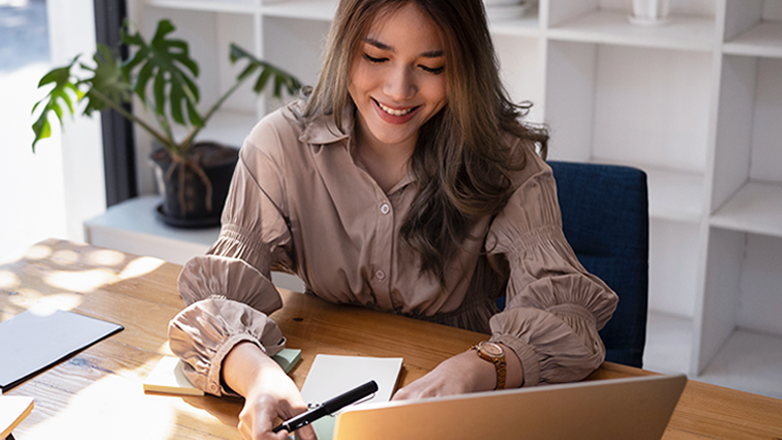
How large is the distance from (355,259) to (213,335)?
355mm

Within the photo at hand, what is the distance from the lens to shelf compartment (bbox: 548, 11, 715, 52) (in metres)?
1.98

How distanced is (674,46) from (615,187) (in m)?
0.70

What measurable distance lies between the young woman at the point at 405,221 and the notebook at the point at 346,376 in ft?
0.21

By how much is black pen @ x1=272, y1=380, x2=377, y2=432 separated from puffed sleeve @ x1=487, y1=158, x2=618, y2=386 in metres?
0.26

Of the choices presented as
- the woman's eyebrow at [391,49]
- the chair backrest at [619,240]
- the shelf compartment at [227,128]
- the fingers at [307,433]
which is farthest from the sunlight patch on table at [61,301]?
the shelf compartment at [227,128]

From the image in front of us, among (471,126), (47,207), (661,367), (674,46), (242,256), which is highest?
(674,46)

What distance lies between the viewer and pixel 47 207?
2932mm

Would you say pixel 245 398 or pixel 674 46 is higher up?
pixel 674 46

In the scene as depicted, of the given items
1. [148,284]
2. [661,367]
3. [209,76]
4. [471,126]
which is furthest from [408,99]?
[209,76]

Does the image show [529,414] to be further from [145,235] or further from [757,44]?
[145,235]

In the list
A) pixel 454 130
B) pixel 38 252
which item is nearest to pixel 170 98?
pixel 38 252

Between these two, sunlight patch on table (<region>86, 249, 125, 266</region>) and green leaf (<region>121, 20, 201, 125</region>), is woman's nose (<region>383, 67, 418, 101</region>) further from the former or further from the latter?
green leaf (<region>121, 20, 201, 125</region>)

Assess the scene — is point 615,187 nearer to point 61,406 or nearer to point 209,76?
point 61,406

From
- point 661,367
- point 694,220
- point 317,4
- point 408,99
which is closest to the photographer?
point 408,99
